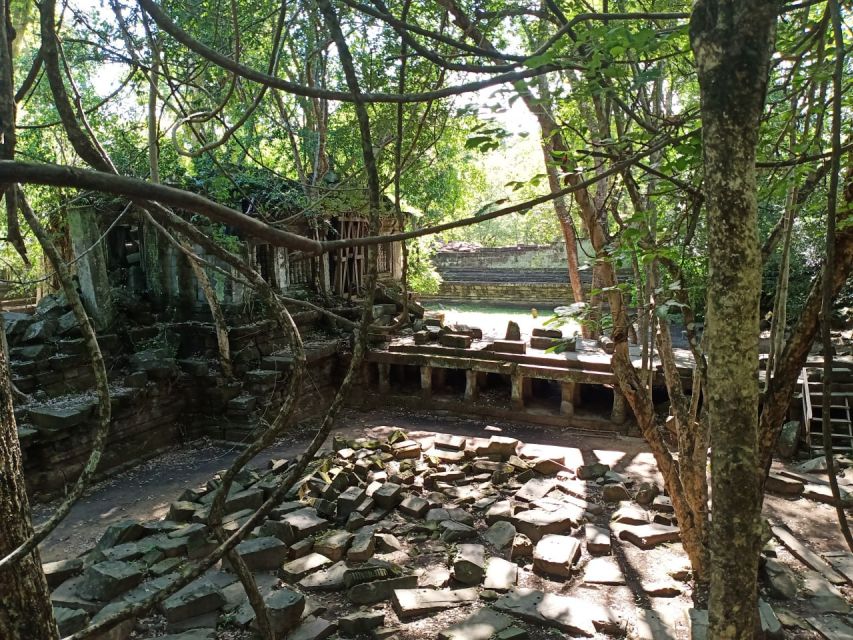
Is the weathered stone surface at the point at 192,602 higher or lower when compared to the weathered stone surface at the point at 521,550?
higher

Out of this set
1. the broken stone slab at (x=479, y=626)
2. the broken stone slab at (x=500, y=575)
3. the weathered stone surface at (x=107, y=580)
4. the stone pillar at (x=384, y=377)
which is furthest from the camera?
the stone pillar at (x=384, y=377)

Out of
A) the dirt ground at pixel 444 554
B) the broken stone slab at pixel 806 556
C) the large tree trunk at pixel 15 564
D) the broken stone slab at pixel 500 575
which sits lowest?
the dirt ground at pixel 444 554

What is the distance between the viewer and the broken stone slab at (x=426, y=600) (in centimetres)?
404

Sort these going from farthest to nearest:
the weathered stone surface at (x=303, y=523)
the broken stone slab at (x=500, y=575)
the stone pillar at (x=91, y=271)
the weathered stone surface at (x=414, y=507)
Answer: the stone pillar at (x=91, y=271)
the weathered stone surface at (x=414, y=507)
the weathered stone surface at (x=303, y=523)
the broken stone slab at (x=500, y=575)

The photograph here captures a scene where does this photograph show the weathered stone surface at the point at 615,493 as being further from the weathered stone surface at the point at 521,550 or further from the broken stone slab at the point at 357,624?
the broken stone slab at the point at 357,624

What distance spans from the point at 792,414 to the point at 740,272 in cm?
776

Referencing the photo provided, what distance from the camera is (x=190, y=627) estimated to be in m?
3.83

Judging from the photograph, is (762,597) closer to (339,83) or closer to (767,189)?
(767,189)

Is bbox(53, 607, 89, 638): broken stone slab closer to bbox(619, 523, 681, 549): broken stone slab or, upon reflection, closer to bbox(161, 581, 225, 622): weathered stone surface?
bbox(161, 581, 225, 622): weathered stone surface

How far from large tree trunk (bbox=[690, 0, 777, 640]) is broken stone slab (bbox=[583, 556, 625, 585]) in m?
3.34

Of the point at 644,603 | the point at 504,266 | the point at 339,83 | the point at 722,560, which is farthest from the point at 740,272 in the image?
the point at 504,266

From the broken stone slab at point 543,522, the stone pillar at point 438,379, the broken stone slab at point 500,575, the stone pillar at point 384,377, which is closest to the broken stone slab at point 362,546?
the broken stone slab at point 500,575

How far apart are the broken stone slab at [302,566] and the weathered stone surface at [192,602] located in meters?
0.61

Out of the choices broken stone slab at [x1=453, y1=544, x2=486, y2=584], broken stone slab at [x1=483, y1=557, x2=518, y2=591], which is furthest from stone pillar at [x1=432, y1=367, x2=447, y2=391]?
broken stone slab at [x1=453, y1=544, x2=486, y2=584]
